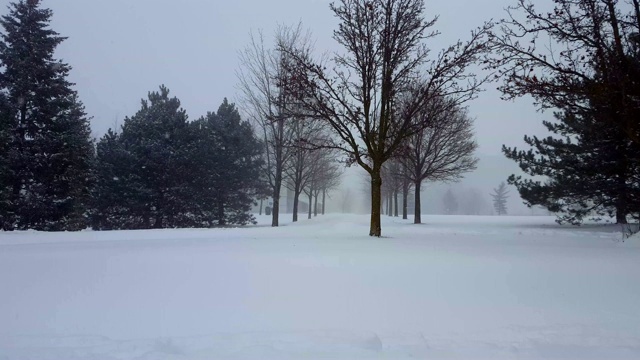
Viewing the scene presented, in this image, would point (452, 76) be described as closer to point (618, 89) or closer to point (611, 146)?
point (618, 89)

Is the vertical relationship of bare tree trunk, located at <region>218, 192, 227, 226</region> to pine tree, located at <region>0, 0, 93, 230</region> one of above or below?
below

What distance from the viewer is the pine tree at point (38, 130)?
60.9ft

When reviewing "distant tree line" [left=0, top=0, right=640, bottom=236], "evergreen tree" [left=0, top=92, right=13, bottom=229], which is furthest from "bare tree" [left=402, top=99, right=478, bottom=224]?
"evergreen tree" [left=0, top=92, right=13, bottom=229]

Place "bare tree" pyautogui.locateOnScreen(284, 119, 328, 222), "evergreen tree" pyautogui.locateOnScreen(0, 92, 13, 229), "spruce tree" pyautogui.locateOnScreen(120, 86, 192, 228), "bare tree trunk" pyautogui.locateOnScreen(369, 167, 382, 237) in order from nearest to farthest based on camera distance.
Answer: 1. "bare tree trunk" pyautogui.locateOnScreen(369, 167, 382, 237)
2. "evergreen tree" pyautogui.locateOnScreen(0, 92, 13, 229)
3. "bare tree" pyautogui.locateOnScreen(284, 119, 328, 222)
4. "spruce tree" pyautogui.locateOnScreen(120, 86, 192, 228)

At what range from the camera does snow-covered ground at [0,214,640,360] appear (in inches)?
140

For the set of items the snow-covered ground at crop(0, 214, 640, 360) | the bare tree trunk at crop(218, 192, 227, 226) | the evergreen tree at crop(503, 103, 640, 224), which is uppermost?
the evergreen tree at crop(503, 103, 640, 224)

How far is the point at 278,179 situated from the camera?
2158 cm

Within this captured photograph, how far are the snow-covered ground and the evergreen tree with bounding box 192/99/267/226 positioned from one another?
1944 cm

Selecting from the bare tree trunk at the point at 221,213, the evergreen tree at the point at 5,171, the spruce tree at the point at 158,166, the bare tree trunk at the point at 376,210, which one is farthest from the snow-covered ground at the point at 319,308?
the bare tree trunk at the point at 221,213

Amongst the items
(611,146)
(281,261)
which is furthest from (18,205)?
(611,146)

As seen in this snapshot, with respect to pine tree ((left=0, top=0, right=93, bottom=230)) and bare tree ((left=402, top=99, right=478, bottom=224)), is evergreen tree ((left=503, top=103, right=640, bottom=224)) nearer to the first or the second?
bare tree ((left=402, top=99, right=478, bottom=224))

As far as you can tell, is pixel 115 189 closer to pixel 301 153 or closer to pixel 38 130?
pixel 38 130

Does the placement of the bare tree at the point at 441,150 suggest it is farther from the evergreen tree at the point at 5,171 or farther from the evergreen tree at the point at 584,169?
the evergreen tree at the point at 5,171

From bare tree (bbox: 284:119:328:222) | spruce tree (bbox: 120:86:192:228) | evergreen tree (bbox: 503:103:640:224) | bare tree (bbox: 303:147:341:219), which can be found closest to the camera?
evergreen tree (bbox: 503:103:640:224)
